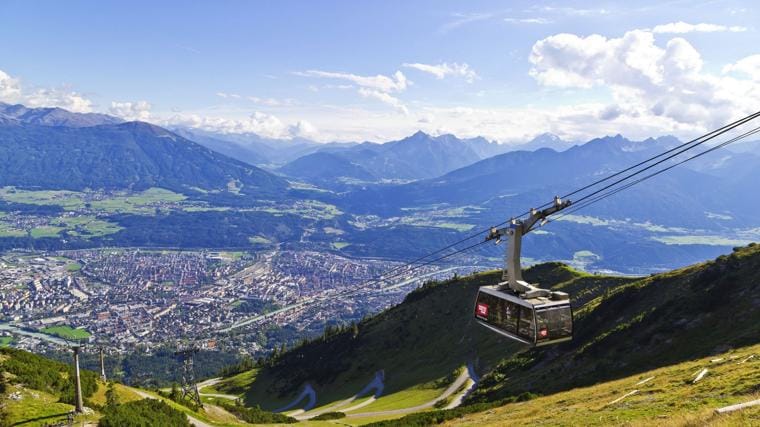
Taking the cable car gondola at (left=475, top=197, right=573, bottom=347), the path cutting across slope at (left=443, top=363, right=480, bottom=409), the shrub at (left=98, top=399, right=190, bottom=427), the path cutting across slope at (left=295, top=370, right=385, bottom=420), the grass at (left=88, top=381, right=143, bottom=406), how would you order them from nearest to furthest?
1. the cable car gondola at (left=475, top=197, right=573, bottom=347)
2. the shrub at (left=98, top=399, right=190, bottom=427)
3. the grass at (left=88, top=381, right=143, bottom=406)
4. the path cutting across slope at (left=443, top=363, right=480, bottom=409)
5. the path cutting across slope at (left=295, top=370, right=385, bottom=420)

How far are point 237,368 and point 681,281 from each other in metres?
148

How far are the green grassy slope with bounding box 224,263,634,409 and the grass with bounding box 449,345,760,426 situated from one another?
4266 cm

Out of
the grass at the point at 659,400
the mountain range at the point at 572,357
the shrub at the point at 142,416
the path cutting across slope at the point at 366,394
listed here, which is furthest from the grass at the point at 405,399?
the shrub at the point at 142,416

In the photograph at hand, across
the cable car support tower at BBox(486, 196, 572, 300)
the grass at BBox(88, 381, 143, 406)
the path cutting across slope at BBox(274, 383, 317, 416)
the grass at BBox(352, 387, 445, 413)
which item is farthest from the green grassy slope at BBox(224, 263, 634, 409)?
the cable car support tower at BBox(486, 196, 572, 300)

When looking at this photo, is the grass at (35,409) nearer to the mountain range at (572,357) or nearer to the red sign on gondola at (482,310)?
the mountain range at (572,357)

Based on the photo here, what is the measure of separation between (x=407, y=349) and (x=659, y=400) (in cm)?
9629

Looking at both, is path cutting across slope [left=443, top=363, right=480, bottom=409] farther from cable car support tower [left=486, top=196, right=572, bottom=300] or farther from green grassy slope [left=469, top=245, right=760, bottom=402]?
cable car support tower [left=486, top=196, right=572, bottom=300]

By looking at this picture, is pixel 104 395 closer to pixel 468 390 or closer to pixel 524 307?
pixel 524 307

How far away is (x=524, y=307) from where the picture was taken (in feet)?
98.2

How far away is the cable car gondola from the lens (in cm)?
2903

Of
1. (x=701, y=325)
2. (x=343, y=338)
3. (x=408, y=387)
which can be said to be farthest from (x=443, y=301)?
(x=701, y=325)

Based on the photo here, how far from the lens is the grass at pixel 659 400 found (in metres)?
26.4

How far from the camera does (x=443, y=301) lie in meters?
140

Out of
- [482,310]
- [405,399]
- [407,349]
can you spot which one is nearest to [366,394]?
[405,399]
